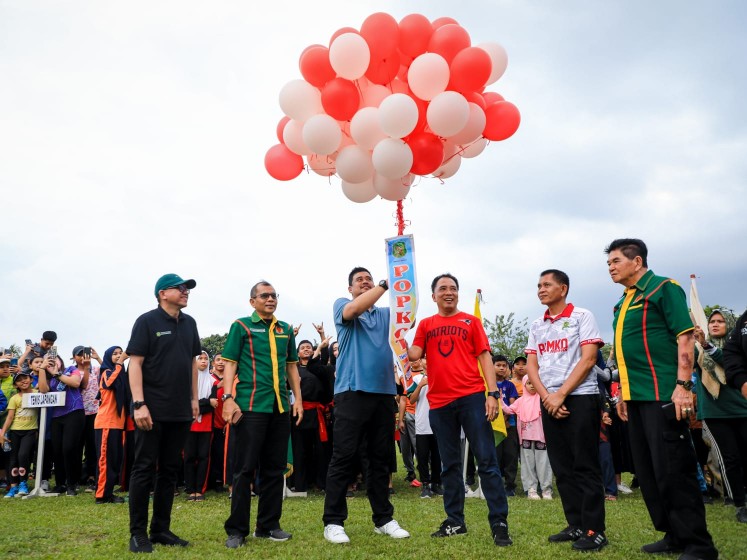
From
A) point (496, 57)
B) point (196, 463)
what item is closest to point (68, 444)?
point (196, 463)

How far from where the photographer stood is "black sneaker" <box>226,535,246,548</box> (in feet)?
15.4

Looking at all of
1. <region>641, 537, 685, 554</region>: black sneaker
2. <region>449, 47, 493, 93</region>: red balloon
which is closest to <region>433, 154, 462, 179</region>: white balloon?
<region>449, 47, 493, 93</region>: red balloon

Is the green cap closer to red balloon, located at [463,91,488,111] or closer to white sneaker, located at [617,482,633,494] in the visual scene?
red balloon, located at [463,91,488,111]

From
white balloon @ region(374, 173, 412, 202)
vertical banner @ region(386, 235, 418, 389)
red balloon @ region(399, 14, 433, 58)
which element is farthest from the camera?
white balloon @ region(374, 173, 412, 202)

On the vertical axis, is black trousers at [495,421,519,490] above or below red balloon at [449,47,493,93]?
below

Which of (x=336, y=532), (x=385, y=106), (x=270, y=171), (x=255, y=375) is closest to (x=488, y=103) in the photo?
(x=385, y=106)

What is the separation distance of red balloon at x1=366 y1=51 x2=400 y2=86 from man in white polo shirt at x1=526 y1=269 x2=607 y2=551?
10.1 feet

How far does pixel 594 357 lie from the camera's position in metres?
4.59

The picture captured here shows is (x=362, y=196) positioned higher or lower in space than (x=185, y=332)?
higher

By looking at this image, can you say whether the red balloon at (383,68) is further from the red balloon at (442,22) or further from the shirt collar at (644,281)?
the shirt collar at (644,281)

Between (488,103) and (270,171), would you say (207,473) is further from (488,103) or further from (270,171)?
(488,103)

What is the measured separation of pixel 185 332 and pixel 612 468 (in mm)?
6152

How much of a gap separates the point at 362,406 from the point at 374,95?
3.62 meters

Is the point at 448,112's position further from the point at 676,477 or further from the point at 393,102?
the point at 676,477
